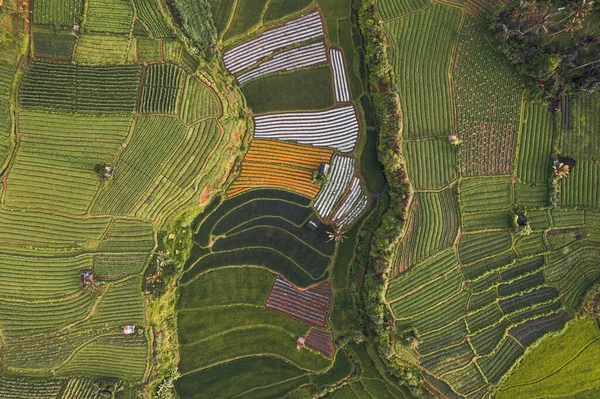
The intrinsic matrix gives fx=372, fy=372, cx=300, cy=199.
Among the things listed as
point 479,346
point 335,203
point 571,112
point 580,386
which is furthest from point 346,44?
point 580,386

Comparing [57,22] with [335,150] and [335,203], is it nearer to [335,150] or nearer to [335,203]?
[335,150]

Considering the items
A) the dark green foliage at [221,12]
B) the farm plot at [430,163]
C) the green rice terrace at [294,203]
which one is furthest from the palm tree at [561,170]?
the dark green foliage at [221,12]

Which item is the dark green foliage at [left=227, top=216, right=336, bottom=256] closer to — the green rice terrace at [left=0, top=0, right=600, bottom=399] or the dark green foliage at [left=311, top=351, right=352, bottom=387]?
the green rice terrace at [left=0, top=0, right=600, bottom=399]

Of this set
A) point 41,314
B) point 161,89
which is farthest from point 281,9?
point 41,314

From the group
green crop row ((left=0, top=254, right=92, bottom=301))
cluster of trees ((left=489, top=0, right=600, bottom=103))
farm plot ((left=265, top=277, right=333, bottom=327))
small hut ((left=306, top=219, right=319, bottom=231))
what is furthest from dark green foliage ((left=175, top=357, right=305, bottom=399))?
cluster of trees ((left=489, top=0, right=600, bottom=103))

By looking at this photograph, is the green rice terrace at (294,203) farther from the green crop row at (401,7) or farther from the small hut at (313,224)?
the small hut at (313,224)

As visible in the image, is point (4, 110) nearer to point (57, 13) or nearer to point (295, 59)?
point (57, 13)
